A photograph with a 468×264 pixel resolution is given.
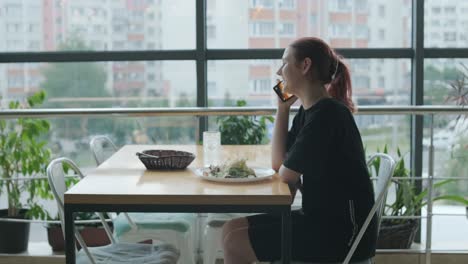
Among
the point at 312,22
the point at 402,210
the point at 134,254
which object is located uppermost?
the point at 312,22

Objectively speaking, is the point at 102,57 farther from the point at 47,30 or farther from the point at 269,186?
the point at 269,186

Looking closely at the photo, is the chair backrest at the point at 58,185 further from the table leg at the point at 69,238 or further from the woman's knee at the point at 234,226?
the woman's knee at the point at 234,226

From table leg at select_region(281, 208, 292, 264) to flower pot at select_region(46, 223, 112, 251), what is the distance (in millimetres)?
2138

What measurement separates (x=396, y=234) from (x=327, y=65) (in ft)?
5.75

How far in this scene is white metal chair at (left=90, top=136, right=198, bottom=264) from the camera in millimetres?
2928

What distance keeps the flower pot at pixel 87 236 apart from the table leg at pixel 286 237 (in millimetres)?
2138

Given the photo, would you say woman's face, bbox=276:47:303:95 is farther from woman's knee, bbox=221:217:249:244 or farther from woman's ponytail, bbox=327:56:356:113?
woman's knee, bbox=221:217:249:244

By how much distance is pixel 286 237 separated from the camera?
7.46 feet

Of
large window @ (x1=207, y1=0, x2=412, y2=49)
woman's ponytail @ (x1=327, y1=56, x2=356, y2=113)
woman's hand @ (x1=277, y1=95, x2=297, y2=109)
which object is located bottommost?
woman's hand @ (x1=277, y1=95, x2=297, y2=109)

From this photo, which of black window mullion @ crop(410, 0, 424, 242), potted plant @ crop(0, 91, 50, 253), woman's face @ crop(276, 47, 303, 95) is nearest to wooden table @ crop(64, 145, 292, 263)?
woman's face @ crop(276, 47, 303, 95)

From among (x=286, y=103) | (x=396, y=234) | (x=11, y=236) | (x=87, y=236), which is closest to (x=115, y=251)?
(x=286, y=103)

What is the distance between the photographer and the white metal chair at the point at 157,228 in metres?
2.93

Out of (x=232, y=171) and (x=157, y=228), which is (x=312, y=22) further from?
(x=232, y=171)

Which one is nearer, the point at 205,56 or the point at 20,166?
the point at 20,166
